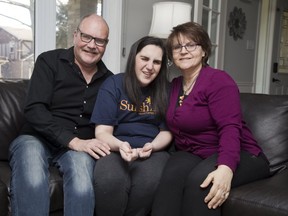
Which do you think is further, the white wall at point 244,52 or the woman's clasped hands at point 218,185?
the white wall at point 244,52

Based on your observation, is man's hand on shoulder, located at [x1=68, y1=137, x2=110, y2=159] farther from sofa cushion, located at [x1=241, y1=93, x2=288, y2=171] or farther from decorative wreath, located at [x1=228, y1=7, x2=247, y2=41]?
decorative wreath, located at [x1=228, y1=7, x2=247, y2=41]

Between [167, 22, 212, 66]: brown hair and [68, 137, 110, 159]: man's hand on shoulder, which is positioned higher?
[167, 22, 212, 66]: brown hair

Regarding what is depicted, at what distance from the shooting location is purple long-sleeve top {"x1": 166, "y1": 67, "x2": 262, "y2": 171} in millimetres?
1430

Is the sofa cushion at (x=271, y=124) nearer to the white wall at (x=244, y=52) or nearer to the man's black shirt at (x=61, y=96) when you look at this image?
the man's black shirt at (x=61, y=96)

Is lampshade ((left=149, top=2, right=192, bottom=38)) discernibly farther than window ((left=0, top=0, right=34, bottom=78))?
Yes

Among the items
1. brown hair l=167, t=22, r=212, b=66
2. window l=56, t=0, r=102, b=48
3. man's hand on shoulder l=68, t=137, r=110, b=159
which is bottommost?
man's hand on shoulder l=68, t=137, r=110, b=159

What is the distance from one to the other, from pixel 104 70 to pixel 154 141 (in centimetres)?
50

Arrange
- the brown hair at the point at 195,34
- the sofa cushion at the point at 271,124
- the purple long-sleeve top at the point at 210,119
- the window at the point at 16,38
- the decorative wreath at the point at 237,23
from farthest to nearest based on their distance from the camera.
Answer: the decorative wreath at the point at 237,23
the window at the point at 16,38
the sofa cushion at the point at 271,124
the brown hair at the point at 195,34
the purple long-sleeve top at the point at 210,119

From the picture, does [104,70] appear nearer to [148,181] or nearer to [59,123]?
[59,123]

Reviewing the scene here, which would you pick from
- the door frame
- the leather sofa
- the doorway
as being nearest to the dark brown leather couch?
the leather sofa

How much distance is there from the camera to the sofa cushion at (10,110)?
1.79 meters

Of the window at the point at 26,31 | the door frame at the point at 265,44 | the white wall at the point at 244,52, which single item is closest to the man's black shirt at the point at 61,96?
the window at the point at 26,31

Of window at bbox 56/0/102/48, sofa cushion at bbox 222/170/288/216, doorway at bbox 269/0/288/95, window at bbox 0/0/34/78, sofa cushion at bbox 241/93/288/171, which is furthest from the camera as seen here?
doorway at bbox 269/0/288/95

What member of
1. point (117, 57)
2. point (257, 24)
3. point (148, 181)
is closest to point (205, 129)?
point (148, 181)
